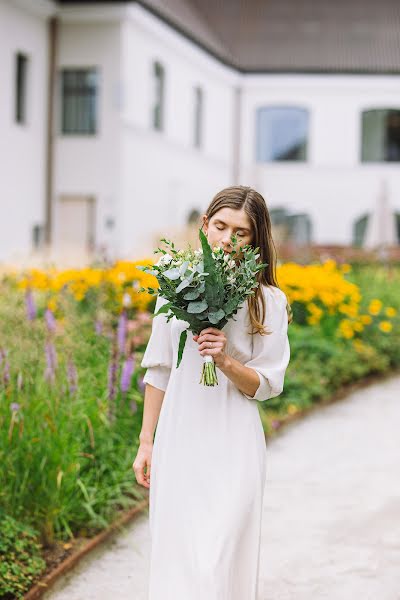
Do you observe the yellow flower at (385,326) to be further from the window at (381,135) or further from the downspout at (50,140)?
the window at (381,135)

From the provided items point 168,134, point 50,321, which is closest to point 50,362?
point 50,321

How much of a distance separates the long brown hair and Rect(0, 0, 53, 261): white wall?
1720cm

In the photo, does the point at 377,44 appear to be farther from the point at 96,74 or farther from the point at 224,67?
the point at 96,74

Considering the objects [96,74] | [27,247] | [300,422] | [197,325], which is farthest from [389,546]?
[96,74]

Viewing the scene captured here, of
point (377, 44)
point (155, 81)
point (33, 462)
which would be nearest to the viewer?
point (33, 462)

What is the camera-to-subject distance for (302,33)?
107ft

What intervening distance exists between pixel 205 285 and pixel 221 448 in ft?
1.85

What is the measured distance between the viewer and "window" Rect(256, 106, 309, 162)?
105 feet

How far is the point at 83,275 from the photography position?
9.60 metres

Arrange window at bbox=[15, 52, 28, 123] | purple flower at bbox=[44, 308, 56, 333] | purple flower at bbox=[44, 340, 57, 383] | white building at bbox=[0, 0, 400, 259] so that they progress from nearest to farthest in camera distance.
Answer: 1. purple flower at bbox=[44, 340, 57, 383]
2. purple flower at bbox=[44, 308, 56, 333]
3. window at bbox=[15, 52, 28, 123]
4. white building at bbox=[0, 0, 400, 259]

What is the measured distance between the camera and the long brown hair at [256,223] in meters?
3.46

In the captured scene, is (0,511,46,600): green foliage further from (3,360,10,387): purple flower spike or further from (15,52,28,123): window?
(15,52,28,123): window

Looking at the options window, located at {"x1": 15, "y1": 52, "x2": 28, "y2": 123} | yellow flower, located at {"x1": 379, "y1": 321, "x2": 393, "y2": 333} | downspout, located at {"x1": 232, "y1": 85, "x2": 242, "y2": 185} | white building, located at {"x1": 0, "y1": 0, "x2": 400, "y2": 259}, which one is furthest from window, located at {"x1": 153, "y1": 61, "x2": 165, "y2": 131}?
yellow flower, located at {"x1": 379, "y1": 321, "x2": 393, "y2": 333}

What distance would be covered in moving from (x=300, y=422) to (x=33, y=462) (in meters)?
4.67
